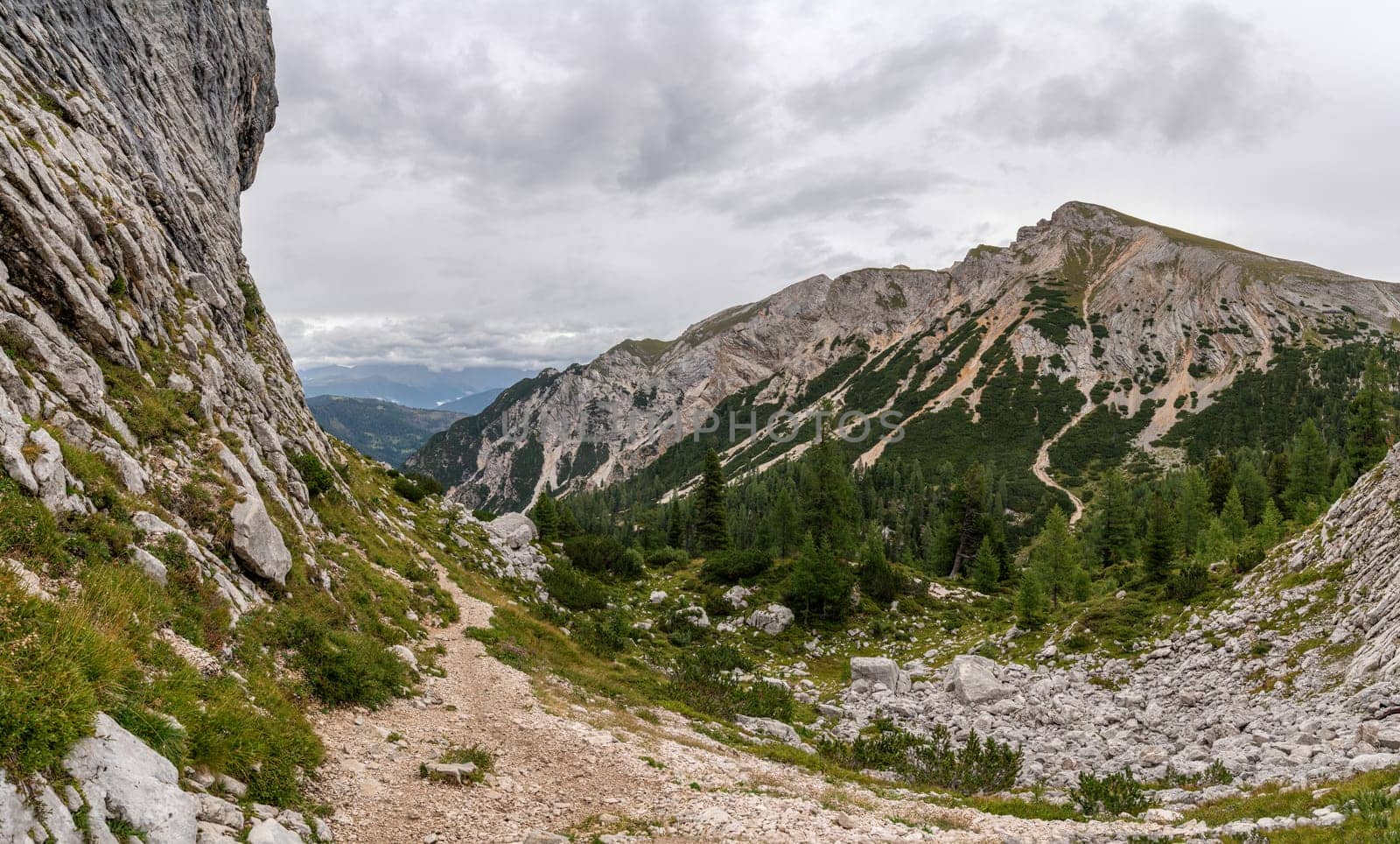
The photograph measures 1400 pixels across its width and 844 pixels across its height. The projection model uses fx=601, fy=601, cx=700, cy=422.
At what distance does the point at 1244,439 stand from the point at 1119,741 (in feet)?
483

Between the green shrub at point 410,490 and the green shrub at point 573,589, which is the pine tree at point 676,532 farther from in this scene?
the green shrub at point 410,490

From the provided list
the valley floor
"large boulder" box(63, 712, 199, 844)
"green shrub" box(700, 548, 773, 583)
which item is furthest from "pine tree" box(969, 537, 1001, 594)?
"large boulder" box(63, 712, 199, 844)

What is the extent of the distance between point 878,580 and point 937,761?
27625mm

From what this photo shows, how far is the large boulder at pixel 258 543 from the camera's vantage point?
14305 millimetres

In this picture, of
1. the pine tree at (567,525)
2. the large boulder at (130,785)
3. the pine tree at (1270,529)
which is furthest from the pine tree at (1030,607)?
the pine tree at (567,525)

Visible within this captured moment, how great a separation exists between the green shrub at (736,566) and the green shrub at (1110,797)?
33.7 meters

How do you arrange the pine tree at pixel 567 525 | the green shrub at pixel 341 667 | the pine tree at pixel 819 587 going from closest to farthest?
the green shrub at pixel 341 667 < the pine tree at pixel 819 587 < the pine tree at pixel 567 525

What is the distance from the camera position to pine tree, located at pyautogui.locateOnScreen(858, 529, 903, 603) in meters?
45.1

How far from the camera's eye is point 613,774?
12.4 metres

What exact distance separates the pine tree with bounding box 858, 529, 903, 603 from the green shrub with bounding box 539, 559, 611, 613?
19532mm

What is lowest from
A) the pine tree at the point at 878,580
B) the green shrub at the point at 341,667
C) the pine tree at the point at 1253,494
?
the pine tree at the point at 878,580

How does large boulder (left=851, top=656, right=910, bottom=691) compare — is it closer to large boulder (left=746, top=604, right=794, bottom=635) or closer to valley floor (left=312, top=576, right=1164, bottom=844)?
large boulder (left=746, top=604, right=794, bottom=635)

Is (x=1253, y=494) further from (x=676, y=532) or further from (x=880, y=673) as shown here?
(x=676, y=532)

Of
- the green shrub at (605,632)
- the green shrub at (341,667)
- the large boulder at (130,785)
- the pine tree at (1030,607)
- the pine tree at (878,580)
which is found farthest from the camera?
the pine tree at (878,580)
